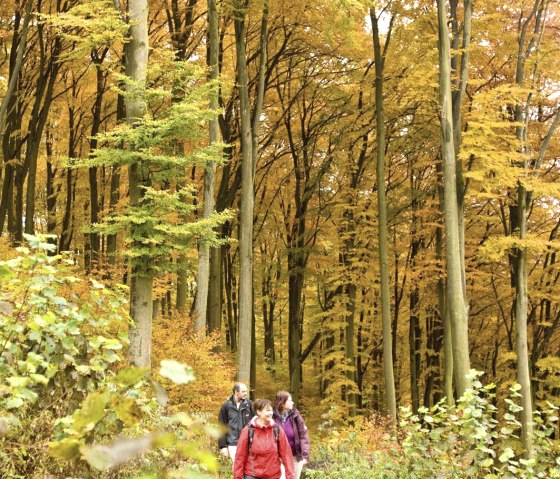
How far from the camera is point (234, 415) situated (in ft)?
27.2

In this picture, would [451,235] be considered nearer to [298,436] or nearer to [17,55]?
[298,436]

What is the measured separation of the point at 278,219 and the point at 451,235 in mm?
14418

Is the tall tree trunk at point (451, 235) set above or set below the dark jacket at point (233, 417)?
above

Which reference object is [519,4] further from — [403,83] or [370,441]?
[370,441]

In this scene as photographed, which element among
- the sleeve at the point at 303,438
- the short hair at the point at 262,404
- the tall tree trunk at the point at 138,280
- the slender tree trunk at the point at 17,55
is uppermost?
the slender tree trunk at the point at 17,55

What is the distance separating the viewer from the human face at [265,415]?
21.1 ft

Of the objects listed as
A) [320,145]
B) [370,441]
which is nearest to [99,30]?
[370,441]

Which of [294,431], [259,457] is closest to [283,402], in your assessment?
[294,431]

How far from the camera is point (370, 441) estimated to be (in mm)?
13164

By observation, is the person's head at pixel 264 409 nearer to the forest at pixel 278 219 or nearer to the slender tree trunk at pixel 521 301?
the forest at pixel 278 219

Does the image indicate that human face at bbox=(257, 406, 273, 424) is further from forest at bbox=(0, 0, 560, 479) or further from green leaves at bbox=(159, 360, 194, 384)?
green leaves at bbox=(159, 360, 194, 384)

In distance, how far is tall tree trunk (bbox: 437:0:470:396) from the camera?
1161cm

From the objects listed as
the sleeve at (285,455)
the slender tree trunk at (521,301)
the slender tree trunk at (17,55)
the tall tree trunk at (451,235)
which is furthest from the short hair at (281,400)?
the slender tree trunk at (17,55)

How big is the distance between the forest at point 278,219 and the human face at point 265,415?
1107mm
